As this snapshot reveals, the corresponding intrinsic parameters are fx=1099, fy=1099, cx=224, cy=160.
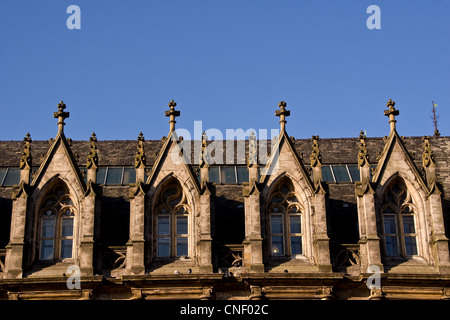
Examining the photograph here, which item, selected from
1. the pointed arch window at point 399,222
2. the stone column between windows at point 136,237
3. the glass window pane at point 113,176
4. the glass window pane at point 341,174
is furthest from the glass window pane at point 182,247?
the glass window pane at point 341,174

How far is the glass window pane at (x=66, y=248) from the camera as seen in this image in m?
40.1

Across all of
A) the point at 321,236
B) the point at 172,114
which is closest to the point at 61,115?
the point at 172,114

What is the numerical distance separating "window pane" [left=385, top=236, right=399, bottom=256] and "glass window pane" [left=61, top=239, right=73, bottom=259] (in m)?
11.6

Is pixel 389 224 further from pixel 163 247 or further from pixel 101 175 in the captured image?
pixel 101 175

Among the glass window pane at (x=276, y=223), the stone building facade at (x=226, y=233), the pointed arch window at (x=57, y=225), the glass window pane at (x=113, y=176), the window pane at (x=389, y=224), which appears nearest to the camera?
the stone building facade at (x=226, y=233)

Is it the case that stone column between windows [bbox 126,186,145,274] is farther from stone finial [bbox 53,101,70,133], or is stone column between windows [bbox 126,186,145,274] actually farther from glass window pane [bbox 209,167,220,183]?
glass window pane [bbox 209,167,220,183]

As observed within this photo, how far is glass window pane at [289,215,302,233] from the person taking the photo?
40.5 m

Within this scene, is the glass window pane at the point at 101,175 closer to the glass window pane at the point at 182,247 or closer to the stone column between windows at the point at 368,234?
the glass window pane at the point at 182,247

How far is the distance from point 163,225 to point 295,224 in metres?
4.87

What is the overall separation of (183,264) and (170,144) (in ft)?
15.7

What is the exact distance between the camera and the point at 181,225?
133 feet

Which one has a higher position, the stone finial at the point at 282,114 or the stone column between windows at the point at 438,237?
the stone finial at the point at 282,114

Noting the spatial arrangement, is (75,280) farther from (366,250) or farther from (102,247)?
(366,250)

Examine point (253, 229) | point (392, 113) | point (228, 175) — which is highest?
point (392, 113)
